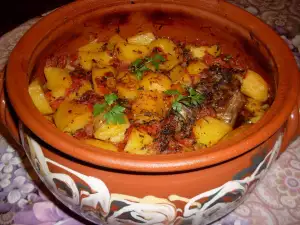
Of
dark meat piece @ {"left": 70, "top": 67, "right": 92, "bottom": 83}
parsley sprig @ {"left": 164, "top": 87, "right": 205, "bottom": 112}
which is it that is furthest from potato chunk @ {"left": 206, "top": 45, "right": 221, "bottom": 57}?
dark meat piece @ {"left": 70, "top": 67, "right": 92, "bottom": 83}

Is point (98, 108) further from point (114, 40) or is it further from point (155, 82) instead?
point (114, 40)

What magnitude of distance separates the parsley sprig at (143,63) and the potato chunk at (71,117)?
0.80 feet

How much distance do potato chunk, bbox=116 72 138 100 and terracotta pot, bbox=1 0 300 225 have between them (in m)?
0.23

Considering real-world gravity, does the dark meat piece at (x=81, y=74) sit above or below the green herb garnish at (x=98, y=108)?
below

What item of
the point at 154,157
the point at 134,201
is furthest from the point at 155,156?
the point at 134,201

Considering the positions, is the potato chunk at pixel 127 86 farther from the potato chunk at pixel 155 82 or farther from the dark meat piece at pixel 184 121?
the dark meat piece at pixel 184 121

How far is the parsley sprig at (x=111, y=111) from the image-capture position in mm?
1196

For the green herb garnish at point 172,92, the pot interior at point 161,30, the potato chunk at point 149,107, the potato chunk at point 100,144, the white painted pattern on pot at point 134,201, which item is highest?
the pot interior at point 161,30

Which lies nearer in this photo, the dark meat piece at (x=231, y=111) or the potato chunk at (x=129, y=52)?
the dark meat piece at (x=231, y=111)

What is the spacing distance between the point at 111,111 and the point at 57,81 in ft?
0.86

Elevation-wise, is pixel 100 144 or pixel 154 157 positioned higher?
pixel 154 157

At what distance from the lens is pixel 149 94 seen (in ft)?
4.31

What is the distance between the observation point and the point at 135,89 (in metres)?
1.34

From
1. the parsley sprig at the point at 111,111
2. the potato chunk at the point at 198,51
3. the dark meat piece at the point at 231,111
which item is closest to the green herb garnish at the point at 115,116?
the parsley sprig at the point at 111,111
